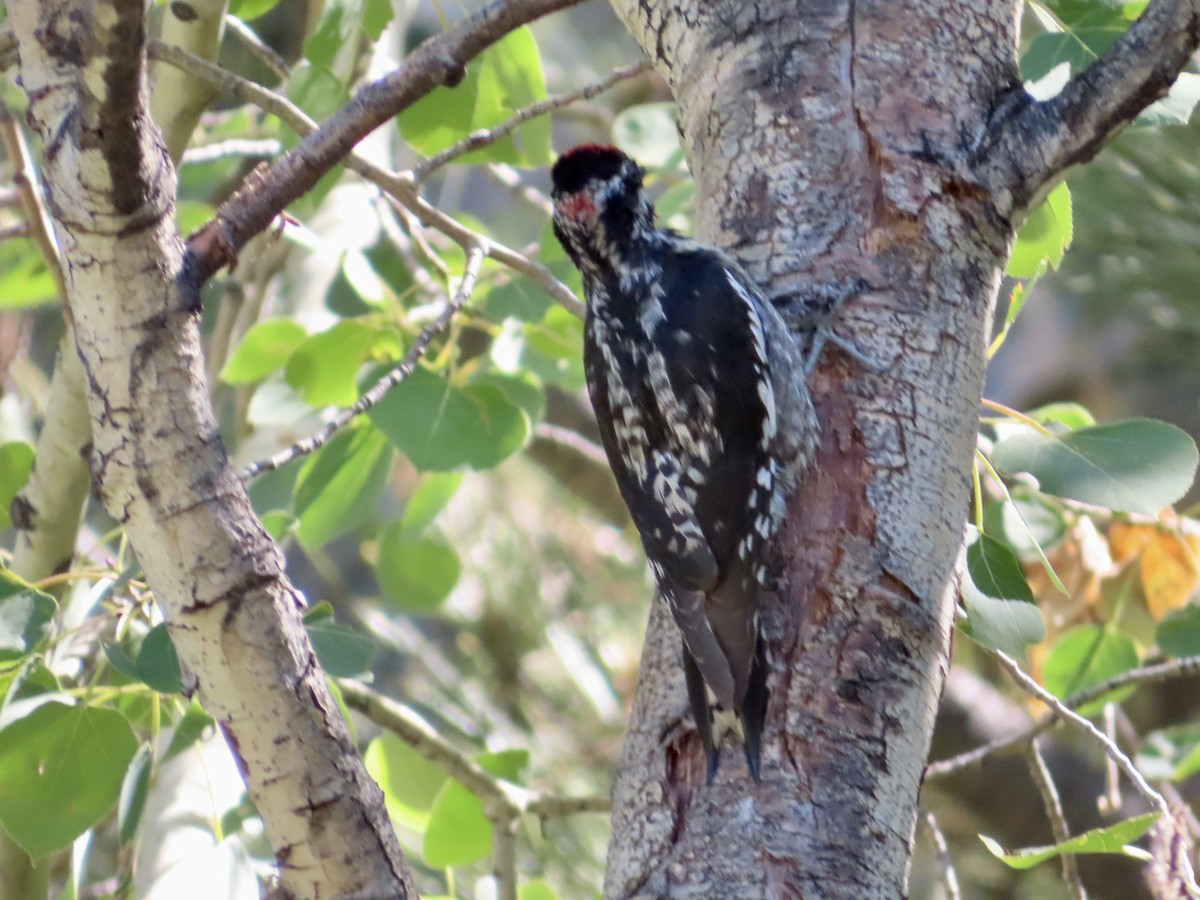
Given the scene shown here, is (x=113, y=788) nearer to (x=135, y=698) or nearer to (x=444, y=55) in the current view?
(x=135, y=698)

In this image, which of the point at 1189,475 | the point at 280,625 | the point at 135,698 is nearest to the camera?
the point at 280,625

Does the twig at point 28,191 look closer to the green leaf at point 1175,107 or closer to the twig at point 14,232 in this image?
the twig at point 14,232

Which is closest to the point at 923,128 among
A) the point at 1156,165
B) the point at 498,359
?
the point at 498,359

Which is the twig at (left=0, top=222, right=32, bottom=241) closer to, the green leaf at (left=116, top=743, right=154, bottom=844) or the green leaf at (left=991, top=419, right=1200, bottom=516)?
the green leaf at (left=116, top=743, right=154, bottom=844)

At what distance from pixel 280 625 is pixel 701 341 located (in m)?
0.87

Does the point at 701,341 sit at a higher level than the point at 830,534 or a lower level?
higher

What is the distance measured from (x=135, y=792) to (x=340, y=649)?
1.17 ft

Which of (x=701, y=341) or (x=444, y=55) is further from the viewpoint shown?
(x=701, y=341)

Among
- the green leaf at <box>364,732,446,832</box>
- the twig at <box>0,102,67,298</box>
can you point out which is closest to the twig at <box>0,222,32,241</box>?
the twig at <box>0,102,67,298</box>

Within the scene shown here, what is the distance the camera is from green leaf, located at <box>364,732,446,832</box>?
204 centimetres

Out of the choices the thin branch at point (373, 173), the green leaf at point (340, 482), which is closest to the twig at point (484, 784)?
the green leaf at point (340, 482)

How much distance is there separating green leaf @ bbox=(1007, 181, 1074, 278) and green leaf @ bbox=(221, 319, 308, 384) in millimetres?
1138

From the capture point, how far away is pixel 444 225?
1.71 meters

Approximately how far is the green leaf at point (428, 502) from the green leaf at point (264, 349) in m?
0.36
